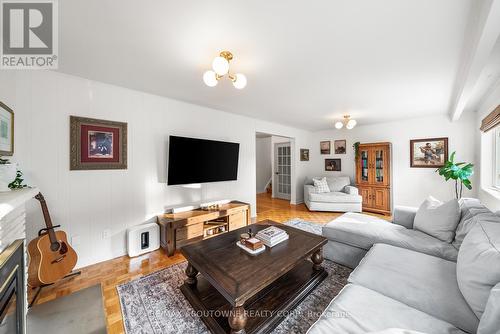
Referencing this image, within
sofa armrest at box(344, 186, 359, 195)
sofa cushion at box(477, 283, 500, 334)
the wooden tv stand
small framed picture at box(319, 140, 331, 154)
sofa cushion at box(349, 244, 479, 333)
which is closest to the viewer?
sofa cushion at box(477, 283, 500, 334)

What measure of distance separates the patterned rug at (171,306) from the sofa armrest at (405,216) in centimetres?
106

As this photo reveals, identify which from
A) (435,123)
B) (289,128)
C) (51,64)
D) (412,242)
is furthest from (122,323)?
(435,123)

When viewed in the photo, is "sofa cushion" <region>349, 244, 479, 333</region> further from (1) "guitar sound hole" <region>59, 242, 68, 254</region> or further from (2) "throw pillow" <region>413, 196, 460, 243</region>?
(1) "guitar sound hole" <region>59, 242, 68, 254</region>

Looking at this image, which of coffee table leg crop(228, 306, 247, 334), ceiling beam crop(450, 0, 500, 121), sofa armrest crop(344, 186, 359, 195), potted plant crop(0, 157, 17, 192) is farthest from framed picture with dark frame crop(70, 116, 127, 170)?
sofa armrest crop(344, 186, 359, 195)


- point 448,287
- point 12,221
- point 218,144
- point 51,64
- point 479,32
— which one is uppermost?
point 51,64

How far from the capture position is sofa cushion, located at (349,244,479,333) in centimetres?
104

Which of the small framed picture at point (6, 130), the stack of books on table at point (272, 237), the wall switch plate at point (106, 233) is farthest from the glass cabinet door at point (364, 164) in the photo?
the small framed picture at point (6, 130)

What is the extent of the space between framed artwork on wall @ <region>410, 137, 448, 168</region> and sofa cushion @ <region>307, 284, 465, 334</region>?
14.6 ft

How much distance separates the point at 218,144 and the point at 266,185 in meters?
4.69

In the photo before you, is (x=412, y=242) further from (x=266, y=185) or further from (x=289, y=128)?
(x=266, y=185)

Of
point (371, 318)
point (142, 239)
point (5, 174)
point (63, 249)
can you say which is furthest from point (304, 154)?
point (5, 174)

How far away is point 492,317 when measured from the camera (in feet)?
2.51

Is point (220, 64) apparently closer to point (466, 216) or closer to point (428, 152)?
point (466, 216)

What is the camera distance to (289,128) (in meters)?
5.27
